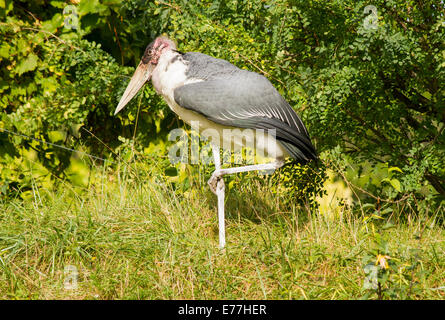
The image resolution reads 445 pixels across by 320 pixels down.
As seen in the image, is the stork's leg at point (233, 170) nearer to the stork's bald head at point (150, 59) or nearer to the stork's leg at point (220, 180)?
the stork's leg at point (220, 180)

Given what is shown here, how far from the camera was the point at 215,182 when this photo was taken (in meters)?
3.83

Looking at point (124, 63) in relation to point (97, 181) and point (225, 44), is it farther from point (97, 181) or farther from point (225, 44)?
point (225, 44)

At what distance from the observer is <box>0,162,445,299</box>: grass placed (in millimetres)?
3264

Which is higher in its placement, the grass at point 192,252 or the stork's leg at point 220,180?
the stork's leg at point 220,180

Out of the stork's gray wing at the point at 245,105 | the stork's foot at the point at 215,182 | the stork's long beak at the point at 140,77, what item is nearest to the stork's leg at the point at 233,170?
the stork's foot at the point at 215,182

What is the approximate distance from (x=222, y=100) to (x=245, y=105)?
160mm

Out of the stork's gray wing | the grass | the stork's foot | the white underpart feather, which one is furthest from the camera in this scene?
the stork's foot

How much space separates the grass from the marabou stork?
13.2 inches

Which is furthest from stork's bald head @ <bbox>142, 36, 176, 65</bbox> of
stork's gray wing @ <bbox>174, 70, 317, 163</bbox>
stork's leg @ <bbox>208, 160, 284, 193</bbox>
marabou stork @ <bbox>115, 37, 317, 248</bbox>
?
stork's leg @ <bbox>208, 160, 284, 193</bbox>

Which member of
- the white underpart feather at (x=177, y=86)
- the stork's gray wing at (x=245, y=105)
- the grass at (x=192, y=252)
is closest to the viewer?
the grass at (x=192, y=252)

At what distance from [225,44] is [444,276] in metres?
2.26

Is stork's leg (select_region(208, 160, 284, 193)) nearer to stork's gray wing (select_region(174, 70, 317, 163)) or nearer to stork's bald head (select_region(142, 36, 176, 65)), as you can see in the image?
stork's gray wing (select_region(174, 70, 317, 163))

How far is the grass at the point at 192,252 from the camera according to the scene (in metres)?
3.26

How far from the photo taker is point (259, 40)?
4738mm
